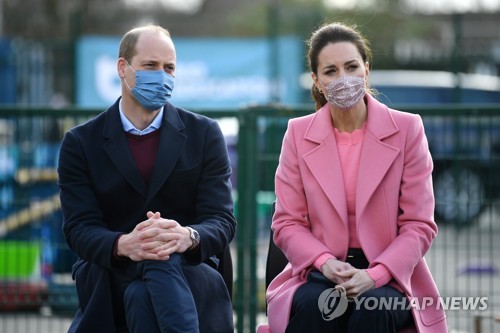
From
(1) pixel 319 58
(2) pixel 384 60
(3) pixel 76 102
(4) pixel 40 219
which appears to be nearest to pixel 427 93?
(2) pixel 384 60

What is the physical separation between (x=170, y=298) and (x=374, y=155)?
122cm

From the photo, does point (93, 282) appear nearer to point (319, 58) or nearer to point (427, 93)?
point (319, 58)

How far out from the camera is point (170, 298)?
16.5 ft

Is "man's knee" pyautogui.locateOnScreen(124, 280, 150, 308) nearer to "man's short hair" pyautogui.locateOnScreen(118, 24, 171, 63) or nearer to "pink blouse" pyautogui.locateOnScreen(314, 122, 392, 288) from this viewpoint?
"pink blouse" pyautogui.locateOnScreen(314, 122, 392, 288)

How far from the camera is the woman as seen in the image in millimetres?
5066

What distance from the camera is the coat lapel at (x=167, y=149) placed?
216 inches

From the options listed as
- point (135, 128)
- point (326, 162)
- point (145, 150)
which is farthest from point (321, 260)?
point (135, 128)

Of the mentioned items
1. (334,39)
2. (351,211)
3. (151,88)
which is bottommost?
(351,211)

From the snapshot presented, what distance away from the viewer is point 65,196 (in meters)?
5.50

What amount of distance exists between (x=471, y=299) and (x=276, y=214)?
1887mm

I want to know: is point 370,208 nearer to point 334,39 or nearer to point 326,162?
point 326,162

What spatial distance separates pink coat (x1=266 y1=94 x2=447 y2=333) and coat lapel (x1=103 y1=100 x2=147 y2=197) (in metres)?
0.70

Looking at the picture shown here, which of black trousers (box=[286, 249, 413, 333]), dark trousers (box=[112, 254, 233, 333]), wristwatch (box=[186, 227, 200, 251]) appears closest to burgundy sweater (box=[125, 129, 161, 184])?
wristwatch (box=[186, 227, 200, 251])

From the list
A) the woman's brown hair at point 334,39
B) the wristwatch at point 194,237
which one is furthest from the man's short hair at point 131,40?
the wristwatch at point 194,237
